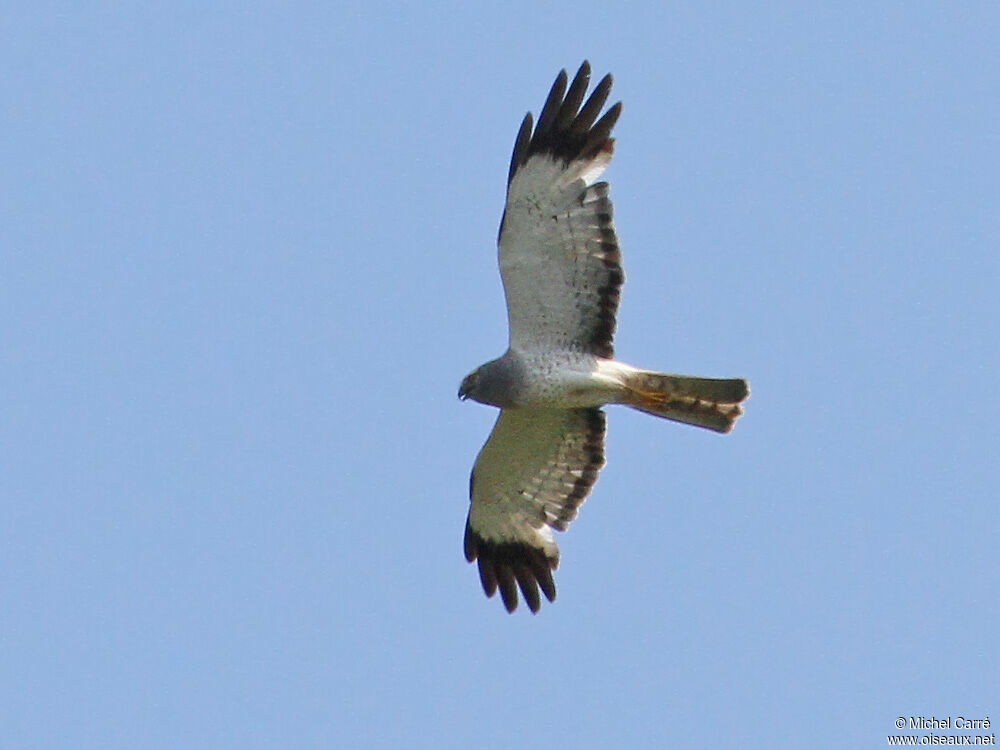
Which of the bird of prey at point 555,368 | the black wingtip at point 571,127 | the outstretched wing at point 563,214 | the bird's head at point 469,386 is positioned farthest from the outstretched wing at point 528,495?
the black wingtip at point 571,127

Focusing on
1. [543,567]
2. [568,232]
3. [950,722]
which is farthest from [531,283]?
[950,722]

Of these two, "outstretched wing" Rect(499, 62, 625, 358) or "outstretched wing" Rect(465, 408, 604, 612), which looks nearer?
"outstretched wing" Rect(499, 62, 625, 358)

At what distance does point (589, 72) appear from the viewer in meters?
12.5

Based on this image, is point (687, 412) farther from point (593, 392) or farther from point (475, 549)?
point (475, 549)

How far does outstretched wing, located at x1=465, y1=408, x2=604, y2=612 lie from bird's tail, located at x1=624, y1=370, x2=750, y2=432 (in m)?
0.87

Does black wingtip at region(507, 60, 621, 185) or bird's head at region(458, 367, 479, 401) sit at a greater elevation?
black wingtip at region(507, 60, 621, 185)

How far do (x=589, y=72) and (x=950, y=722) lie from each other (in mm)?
4936

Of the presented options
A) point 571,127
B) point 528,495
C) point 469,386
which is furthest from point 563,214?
point 528,495

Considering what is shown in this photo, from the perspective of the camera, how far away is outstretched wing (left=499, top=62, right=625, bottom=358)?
492 inches

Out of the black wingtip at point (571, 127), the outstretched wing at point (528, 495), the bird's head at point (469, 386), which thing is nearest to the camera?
the black wingtip at point (571, 127)

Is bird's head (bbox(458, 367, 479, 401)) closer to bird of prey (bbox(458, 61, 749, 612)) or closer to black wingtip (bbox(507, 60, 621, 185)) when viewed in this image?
bird of prey (bbox(458, 61, 749, 612))

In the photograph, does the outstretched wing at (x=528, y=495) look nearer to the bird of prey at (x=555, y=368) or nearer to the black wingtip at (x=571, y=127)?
the bird of prey at (x=555, y=368)

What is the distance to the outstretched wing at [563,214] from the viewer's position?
41.0ft

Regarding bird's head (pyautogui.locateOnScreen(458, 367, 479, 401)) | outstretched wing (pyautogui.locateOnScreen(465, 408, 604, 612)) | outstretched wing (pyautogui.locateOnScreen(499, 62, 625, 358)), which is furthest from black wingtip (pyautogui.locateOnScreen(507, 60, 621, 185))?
outstretched wing (pyautogui.locateOnScreen(465, 408, 604, 612))
